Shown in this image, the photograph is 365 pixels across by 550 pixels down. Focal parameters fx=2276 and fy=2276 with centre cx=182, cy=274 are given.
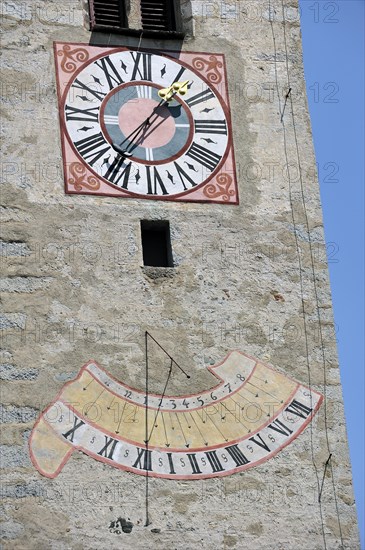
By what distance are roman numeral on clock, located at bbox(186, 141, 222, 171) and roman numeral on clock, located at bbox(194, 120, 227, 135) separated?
0.58 feet

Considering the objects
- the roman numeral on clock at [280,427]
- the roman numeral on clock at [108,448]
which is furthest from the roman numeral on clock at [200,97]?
the roman numeral on clock at [108,448]

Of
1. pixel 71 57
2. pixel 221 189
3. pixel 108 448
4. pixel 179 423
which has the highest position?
pixel 71 57

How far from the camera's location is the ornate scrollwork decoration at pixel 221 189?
2097cm

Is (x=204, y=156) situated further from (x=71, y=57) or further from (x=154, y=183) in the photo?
(x=71, y=57)

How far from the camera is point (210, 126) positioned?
21.3 m

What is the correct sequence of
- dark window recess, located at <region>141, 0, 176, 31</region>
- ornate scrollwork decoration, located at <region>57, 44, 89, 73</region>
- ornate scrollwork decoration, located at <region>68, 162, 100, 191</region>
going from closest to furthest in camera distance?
ornate scrollwork decoration, located at <region>68, 162, 100, 191</region>
ornate scrollwork decoration, located at <region>57, 44, 89, 73</region>
dark window recess, located at <region>141, 0, 176, 31</region>

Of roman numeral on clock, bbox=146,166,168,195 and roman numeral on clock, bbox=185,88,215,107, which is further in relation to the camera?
roman numeral on clock, bbox=185,88,215,107

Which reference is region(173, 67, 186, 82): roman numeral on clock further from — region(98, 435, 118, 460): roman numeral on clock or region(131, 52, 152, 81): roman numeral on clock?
region(98, 435, 118, 460): roman numeral on clock

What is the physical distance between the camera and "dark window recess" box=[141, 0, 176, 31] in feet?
72.1

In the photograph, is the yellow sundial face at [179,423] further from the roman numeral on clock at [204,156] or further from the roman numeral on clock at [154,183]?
the roman numeral on clock at [204,156]

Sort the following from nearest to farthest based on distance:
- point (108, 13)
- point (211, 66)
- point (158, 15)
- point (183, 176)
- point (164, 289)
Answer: point (164, 289) → point (183, 176) → point (211, 66) → point (108, 13) → point (158, 15)

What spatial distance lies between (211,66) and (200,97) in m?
0.38

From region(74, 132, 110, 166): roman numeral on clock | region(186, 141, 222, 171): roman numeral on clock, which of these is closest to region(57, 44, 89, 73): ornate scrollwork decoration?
region(74, 132, 110, 166): roman numeral on clock

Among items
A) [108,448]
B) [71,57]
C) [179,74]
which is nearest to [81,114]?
[71,57]
